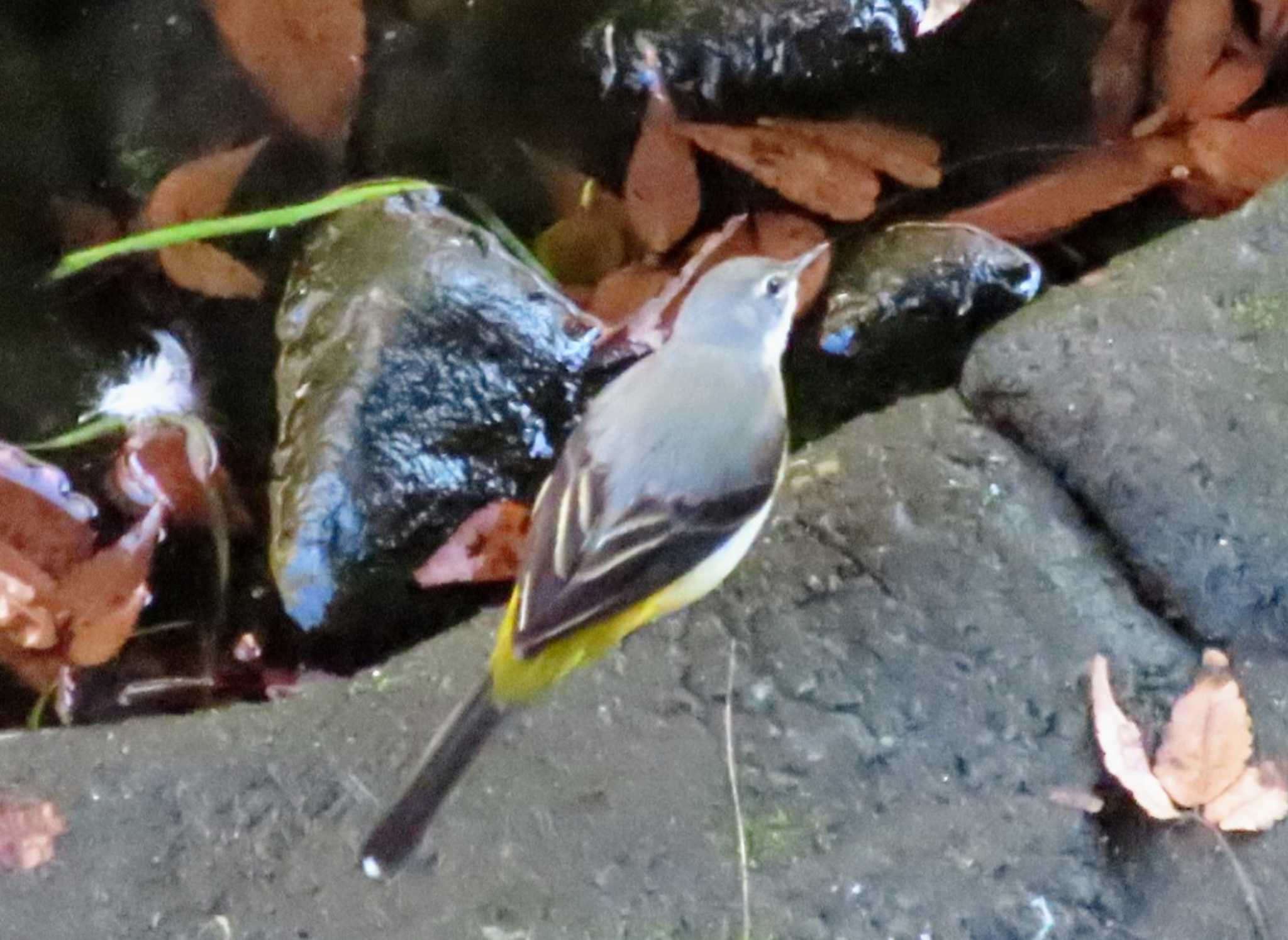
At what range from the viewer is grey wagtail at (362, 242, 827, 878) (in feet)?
7.89

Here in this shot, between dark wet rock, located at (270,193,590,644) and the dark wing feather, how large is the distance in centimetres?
73

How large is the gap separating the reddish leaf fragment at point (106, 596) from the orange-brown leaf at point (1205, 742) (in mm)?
2305

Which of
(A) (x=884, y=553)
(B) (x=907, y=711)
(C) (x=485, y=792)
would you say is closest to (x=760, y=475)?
(A) (x=884, y=553)

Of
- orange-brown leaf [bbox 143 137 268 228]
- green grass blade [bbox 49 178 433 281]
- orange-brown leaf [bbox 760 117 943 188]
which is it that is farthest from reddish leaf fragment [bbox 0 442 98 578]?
orange-brown leaf [bbox 760 117 943 188]

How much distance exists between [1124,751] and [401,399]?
5.91 ft

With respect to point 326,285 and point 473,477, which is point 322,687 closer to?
point 473,477

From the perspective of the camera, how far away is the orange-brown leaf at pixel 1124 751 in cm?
236

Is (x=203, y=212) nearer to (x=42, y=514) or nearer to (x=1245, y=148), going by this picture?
(x=42, y=514)

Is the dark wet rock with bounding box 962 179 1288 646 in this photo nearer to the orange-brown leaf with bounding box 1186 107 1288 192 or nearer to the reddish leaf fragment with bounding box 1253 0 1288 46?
the orange-brown leaf with bounding box 1186 107 1288 192

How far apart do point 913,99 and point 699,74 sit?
2.06 ft

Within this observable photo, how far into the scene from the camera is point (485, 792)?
7.95 ft

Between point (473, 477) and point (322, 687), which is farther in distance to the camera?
point (473, 477)

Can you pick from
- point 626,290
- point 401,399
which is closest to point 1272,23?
point 626,290

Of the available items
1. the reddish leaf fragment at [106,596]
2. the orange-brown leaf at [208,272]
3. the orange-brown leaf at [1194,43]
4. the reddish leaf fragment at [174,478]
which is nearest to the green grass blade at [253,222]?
the orange-brown leaf at [208,272]
